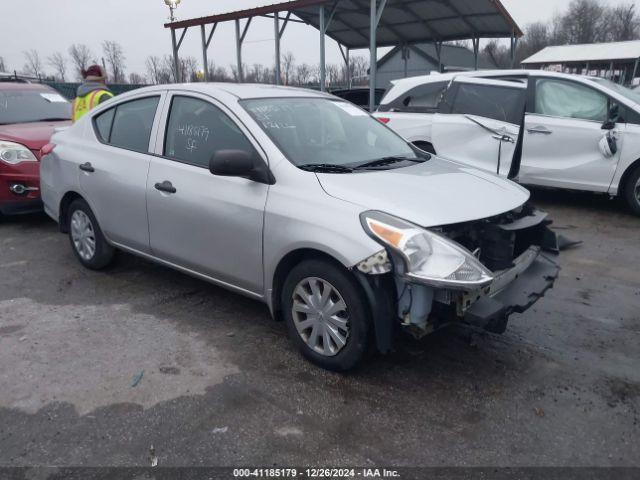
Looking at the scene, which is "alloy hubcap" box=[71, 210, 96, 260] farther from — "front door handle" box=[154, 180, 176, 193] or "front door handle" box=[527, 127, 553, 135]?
"front door handle" box=[527, 127, 553, 135]

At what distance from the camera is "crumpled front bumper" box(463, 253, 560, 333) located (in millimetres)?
2803

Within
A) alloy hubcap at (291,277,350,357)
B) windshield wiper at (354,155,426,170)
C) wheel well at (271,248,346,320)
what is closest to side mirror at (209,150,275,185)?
wheel well at (271,248,346,320)

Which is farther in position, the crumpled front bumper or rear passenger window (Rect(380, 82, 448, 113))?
rear passenger window (Rect(380, 82, 448, 113))

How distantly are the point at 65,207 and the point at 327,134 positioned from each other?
2.80 metres

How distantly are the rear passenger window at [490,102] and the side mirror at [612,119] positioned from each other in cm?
101

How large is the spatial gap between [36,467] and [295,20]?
1524 cm

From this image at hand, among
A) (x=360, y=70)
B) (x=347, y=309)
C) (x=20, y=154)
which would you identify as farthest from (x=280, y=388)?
(x=360, y=70)

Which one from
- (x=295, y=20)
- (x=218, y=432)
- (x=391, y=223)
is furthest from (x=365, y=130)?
(x=295, y=20)

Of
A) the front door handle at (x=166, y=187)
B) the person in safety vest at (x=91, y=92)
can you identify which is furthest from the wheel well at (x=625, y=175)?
the person in safety vest at (x=91, y=92)

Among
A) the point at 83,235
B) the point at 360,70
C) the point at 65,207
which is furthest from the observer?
the point at 360,70

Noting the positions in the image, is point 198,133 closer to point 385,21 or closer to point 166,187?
point 166,187

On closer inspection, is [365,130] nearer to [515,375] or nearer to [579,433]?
[515,375]

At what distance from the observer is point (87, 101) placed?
6570 mm

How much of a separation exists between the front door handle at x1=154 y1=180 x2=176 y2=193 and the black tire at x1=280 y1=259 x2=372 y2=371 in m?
1.20
